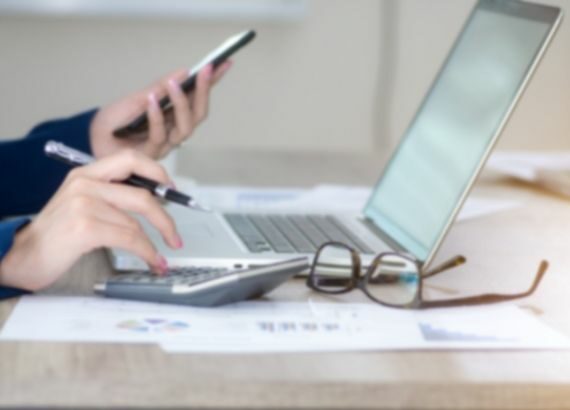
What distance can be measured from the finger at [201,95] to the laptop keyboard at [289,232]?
237 millimetres

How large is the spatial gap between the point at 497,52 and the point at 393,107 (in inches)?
76.1

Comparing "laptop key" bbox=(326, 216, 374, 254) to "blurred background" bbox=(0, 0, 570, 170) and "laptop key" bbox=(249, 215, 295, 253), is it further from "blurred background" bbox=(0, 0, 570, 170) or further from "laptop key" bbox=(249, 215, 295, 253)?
"blurred background" bbox=(0, 0, 570, 170)

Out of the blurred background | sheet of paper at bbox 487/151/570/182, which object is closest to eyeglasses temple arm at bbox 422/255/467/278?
sheet of paper at bbox 487/151/570/182

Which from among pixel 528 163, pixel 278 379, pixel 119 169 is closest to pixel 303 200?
pixel 528 163

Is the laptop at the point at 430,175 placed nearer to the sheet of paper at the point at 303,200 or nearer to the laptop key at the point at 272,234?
the laptop key at the point at 272,234

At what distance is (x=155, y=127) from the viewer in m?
1.62

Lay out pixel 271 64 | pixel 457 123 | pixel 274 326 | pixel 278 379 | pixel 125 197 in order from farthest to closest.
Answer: pixel 271 64
pixel 457 123
pixel 125 197
pixel 274 326
pixel 278 379

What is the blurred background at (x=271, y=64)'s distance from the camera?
10.1ft

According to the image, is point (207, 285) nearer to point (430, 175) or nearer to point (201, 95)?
point (430, 175)

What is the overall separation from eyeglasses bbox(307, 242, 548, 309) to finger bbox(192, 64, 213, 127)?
1.57 feet

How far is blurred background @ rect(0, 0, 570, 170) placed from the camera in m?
3.08

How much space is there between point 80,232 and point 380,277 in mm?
289

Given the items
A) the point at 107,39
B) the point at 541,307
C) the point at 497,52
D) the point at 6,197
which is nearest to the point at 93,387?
the point at 541,307

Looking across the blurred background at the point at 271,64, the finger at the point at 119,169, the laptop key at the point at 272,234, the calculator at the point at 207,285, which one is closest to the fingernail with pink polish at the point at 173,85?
the laptop key at the point at 272,234
